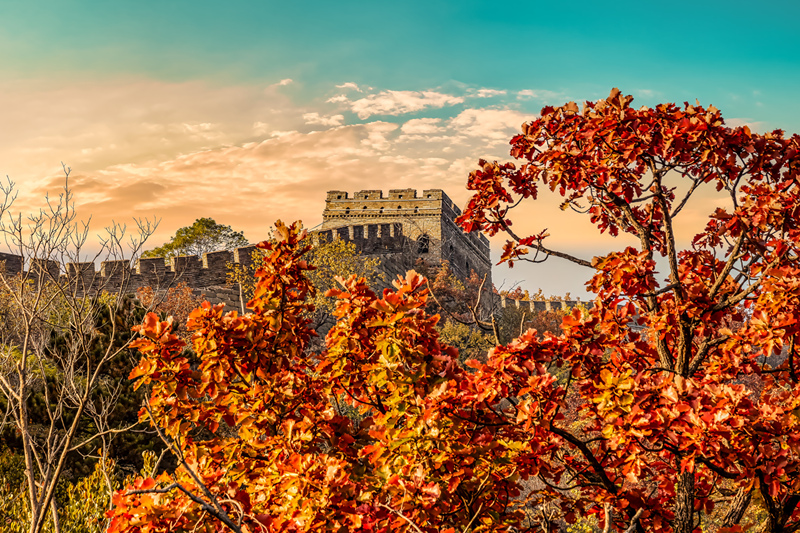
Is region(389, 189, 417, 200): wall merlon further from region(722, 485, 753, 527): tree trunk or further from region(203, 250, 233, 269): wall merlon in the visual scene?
region(722, 485, 753, 527): tree trunk

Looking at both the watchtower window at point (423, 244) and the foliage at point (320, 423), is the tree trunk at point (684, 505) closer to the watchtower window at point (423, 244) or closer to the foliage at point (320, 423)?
the foliage at point (320, 423)

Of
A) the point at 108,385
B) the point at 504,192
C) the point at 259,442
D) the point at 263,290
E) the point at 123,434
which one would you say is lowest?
the point at 123,434

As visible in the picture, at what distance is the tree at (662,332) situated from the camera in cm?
363

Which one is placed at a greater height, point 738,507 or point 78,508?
point 738,507

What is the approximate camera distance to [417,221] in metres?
34.2

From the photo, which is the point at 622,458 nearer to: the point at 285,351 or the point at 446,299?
the point at 285,351

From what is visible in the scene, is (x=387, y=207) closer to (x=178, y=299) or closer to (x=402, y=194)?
(x=402, y=194)

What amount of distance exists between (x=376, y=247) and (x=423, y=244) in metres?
6.28

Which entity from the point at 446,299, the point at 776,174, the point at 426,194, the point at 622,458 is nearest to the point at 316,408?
the point at 622,458

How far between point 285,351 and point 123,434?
7839 mm

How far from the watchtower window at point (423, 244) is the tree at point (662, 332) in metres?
26.9

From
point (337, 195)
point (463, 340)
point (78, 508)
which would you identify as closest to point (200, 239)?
Answer: point (337, 195)

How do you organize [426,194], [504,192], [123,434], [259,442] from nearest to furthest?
[259,442], [504,192], [123,434], [426,194]

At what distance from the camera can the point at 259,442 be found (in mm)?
4203
